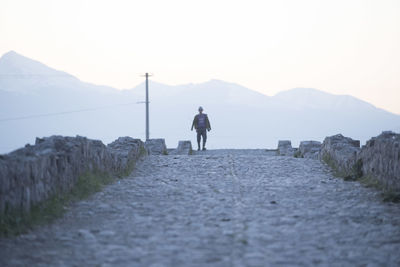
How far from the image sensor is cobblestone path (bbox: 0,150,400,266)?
521cm

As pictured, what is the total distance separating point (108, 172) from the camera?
11.4 metres

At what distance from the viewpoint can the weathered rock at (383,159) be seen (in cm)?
870

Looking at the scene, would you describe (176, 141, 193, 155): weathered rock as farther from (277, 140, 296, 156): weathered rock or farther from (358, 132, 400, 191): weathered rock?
(358, 132, 400, 191): weathered rock

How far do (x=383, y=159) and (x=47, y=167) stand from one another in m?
5.78

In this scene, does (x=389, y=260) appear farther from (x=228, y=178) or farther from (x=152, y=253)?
(x=228, y=178)

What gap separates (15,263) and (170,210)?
3011mm

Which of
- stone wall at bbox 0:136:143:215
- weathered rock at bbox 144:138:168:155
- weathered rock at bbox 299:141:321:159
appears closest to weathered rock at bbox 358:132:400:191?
stone wall at bbox 0:136:143:215

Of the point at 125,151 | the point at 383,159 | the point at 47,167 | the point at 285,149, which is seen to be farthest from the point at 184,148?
the point at 47,167

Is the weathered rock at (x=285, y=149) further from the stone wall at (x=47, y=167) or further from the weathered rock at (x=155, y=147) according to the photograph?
the stone wall at (x=47, y=167)

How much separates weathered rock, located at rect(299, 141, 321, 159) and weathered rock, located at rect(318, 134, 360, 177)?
1.84 meters

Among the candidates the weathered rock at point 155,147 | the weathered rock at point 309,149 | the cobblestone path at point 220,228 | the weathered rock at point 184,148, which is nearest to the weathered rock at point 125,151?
the cobblestone path at point 220,228

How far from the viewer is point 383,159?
9.53m

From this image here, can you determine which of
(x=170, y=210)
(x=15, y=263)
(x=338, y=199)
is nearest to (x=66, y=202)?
(x=170, y=210)

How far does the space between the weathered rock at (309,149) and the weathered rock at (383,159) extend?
684 centimetres
